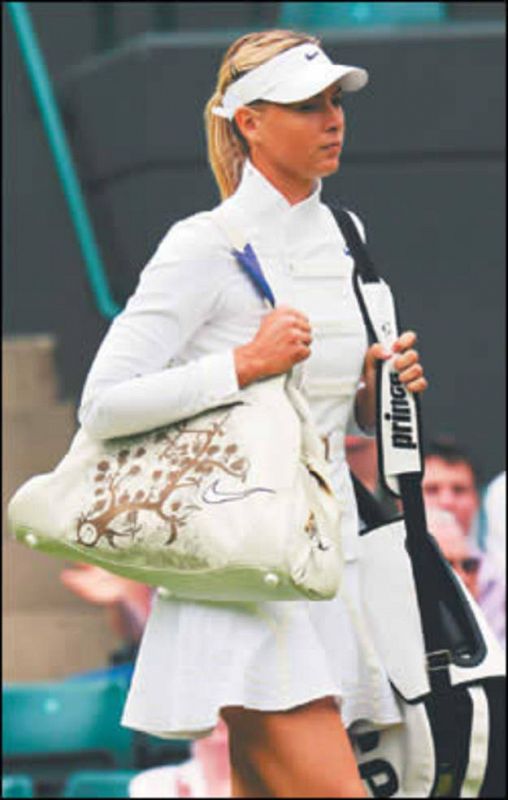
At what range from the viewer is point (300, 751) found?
3396mm

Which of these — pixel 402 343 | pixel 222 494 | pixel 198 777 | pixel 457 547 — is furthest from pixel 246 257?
pixel 198 777

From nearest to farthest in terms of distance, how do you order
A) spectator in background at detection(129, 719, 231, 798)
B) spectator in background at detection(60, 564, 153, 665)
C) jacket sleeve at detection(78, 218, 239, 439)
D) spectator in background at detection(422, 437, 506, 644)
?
1. jacket sleeve at detection(78, 218, 239, 439)
2. spectator in background at detection(129, 719, 231, 798)
3. spectator in background at detection(422, 437, 506, 644)
4. spectator in background at detection(60, 564, 153, 665)

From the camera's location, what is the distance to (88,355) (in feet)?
27.5

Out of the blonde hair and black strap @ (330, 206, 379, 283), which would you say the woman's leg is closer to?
black strap @ (330, 206, 379, 283)

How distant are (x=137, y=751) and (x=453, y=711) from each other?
130 inches

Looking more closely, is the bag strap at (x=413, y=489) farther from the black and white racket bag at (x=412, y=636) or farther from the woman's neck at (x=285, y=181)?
the woman's neck at (x=285, y=181)

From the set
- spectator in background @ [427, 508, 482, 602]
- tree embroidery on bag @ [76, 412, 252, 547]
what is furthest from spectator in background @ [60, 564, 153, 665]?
tree embroidery on bag @ [76, 412, 252, 547]

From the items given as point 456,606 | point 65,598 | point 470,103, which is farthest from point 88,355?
point 456,606

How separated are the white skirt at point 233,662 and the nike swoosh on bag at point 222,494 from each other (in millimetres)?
179

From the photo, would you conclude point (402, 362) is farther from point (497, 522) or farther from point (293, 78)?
point (497, 522)

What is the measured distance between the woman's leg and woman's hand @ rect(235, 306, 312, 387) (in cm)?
43

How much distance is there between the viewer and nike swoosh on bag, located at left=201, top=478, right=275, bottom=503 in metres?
3.31

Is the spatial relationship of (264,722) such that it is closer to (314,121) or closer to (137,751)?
(314,121)

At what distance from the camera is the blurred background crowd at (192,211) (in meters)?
6.75
